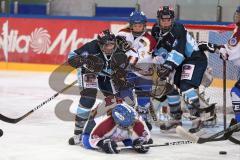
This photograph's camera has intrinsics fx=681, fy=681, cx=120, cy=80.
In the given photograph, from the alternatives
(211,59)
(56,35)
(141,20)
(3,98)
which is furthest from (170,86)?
(56,35)

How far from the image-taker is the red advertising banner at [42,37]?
10422 mm

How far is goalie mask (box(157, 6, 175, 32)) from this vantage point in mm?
5582

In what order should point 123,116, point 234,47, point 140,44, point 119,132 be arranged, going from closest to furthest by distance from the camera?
point 123,116
point 119,132
point 234,47
point 140,44

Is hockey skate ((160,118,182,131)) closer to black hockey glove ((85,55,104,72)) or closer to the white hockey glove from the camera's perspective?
the white hockey glove

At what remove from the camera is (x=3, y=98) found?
25.2 ft

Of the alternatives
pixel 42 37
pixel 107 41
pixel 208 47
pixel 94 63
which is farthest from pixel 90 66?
pixel 42 37

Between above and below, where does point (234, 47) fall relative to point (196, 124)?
above

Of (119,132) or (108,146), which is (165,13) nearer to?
(119,132)

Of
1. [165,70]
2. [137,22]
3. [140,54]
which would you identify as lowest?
[165,70]

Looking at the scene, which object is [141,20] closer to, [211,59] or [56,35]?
[211,59]

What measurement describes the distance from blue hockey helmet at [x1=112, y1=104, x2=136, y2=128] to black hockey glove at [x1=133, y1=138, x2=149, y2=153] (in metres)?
0.13

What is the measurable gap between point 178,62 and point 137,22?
1.54 feet

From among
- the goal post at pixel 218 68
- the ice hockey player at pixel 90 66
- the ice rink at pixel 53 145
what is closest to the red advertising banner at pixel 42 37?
the ice rink at pixel 53 145

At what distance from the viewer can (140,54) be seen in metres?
5.77
